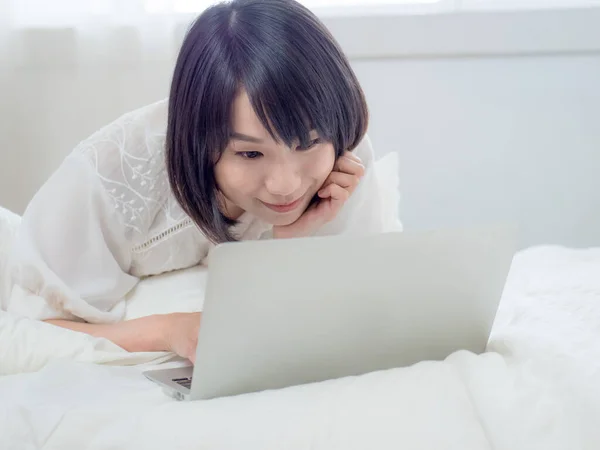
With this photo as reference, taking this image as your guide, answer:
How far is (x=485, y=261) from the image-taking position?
78cm

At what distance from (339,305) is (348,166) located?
513 millimetres

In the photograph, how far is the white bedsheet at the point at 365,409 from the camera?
24.6 inches

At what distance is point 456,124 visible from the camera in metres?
2.07

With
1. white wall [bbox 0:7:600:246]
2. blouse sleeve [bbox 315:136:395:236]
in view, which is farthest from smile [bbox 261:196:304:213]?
white wall [bbox 0:7:600:246]

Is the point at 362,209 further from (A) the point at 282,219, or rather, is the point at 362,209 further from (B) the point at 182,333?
(B) the point at 182,333

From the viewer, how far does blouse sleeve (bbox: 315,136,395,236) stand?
139 cm

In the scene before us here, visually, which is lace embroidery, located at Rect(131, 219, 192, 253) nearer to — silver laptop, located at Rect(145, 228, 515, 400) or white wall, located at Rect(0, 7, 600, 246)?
silver laptop, located at Rect(145, 228, 515, 400)

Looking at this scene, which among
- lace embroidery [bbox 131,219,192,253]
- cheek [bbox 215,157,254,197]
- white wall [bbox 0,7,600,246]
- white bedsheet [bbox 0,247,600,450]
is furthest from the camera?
white wall [bbox 0,7,600,246]

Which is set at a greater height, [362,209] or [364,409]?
[364,409]

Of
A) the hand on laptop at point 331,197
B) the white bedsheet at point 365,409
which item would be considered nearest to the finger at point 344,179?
the hand on laptop at point 331,197

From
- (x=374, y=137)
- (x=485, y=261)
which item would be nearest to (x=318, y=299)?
(x=485, y=261)

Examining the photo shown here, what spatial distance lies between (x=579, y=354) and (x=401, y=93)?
1.35 m

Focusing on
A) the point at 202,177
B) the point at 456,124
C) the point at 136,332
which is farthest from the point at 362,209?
the point at 456,124

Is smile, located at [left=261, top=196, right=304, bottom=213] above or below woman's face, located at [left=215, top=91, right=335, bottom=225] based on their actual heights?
below
